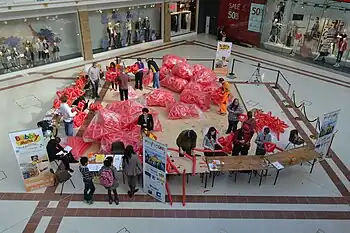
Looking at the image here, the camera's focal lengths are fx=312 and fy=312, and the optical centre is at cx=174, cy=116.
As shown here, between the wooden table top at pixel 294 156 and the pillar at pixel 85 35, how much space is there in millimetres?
10376

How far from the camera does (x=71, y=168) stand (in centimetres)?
739

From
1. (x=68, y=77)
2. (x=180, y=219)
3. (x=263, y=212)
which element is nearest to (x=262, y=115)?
(x=263, y=212)

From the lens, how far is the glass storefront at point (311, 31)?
1454 cm

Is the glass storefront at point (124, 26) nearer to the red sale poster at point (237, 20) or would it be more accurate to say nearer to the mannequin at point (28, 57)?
the mannequin at point (28, 57)

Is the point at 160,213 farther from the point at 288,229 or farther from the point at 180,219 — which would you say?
the point at 288,229

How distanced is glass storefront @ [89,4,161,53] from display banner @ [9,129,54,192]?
9.72m

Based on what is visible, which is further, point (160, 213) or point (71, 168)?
point (71, 168)

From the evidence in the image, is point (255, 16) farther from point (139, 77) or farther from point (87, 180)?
point (87, 180)

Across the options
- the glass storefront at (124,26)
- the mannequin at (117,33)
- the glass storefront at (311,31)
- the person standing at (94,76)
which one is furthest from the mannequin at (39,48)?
the glass storefront at (311,31)

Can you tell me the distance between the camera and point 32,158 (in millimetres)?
6402

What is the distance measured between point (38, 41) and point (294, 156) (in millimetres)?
11443

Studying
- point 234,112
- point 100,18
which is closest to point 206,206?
point 234,112

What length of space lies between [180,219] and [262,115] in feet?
14.8

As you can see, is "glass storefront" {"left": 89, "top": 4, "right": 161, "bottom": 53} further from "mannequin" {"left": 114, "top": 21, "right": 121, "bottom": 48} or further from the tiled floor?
the tiled floor
